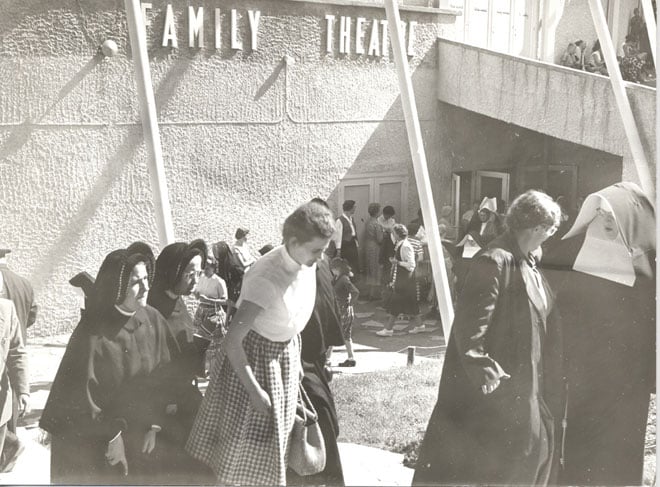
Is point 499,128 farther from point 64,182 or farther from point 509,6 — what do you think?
point 64,182

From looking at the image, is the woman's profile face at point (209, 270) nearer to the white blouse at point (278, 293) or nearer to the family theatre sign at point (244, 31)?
the white blouse at point (278, 293)

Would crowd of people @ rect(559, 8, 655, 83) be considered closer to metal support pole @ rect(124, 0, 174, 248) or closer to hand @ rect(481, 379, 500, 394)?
hand @ rect(481, 379, 500, 394)

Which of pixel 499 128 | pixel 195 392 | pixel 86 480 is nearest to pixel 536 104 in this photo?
pixel 499 128

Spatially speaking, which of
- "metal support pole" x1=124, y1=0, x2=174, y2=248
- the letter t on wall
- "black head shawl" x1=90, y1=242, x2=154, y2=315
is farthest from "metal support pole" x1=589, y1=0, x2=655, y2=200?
"black head shawl" x1=90, y1=242, x2=154, y2=315

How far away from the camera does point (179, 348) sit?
4656mm

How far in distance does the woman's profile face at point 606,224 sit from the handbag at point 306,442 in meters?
1.58

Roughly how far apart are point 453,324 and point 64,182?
185 centimetres

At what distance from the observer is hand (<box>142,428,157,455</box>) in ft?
15.4

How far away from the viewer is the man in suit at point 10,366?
4605 millimetres

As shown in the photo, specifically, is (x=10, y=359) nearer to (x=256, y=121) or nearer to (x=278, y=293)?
(x=278, y=293)

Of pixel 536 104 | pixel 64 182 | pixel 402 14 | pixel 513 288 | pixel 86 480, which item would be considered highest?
pixel 402 14

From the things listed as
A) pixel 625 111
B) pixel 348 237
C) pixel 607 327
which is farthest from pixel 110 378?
pixel 625 111

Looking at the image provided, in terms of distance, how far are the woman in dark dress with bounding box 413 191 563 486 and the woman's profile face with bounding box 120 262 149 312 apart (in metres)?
1.42

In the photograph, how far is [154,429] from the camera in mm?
4691
